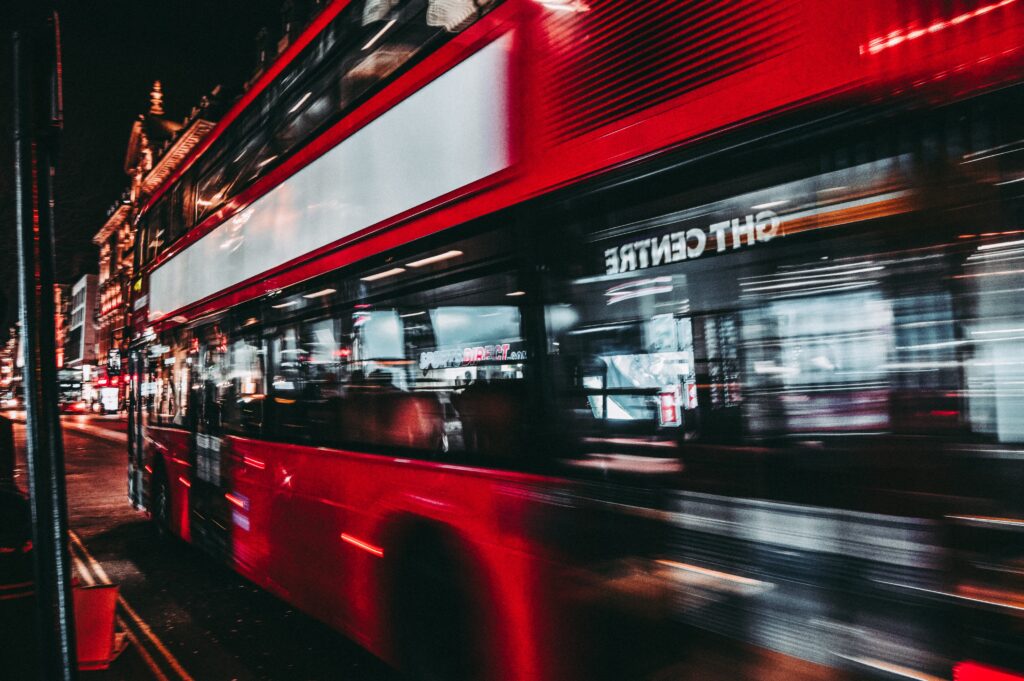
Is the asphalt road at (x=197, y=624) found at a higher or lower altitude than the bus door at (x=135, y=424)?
lower

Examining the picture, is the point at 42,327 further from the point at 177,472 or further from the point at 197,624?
the point at 177,472

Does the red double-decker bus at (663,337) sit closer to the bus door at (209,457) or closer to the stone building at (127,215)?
the bus door at (209,457)

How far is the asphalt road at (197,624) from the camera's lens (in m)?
4.64

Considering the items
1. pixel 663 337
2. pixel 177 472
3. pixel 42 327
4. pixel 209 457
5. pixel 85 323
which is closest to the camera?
pixel 663 337

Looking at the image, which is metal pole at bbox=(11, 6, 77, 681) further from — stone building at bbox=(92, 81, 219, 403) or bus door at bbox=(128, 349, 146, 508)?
stone building at bbox=(92, 81, 219, 403)

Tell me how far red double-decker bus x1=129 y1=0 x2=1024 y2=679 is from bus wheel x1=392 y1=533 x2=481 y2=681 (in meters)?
0.02

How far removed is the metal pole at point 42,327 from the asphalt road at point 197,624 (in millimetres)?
2380

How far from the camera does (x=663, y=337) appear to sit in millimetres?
2406

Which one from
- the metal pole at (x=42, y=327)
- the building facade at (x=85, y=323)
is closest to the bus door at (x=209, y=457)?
the metal pole at (x=42, y=327)

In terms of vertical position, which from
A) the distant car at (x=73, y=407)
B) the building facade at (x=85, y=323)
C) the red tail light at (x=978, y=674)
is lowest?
the distant car at (x=73, y=407)

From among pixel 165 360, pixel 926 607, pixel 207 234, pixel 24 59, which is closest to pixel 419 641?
pixel 926 607

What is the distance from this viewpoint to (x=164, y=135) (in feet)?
187

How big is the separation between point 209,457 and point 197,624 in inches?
64.6

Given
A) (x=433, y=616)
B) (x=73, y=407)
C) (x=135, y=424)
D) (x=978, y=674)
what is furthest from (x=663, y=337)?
(x=73, y=407)
